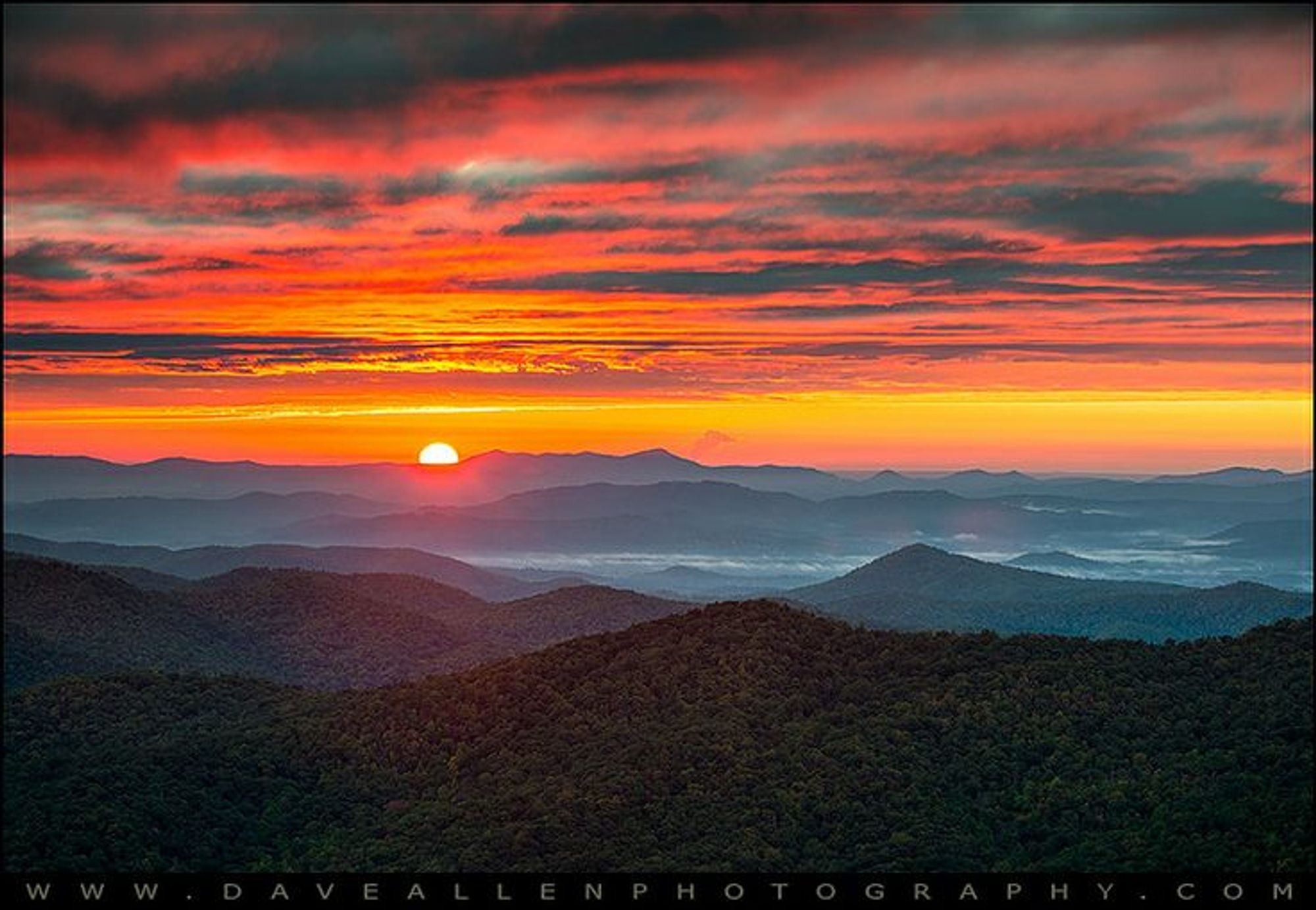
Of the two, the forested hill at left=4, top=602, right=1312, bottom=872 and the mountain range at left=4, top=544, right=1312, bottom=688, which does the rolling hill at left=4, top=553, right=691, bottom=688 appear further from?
the forested hill at left=4, top=602, right=1312, bottom=872

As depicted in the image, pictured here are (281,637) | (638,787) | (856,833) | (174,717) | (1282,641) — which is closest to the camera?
(856,833)

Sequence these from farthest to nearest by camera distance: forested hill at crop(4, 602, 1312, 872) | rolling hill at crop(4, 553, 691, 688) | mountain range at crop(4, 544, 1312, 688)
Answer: rolling hill at crop(4, 553, 691, 688)
mountain range at crop(4, 544, 1312, 688)
forested hill at crop(4, 602, 1312, 872)

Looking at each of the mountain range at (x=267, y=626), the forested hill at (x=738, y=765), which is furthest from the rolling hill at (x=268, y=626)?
the forested hill at (x=738, y=765)

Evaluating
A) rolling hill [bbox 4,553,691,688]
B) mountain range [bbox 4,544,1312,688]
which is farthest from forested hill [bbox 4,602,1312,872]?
rolling hill [bbox 4,553,691,688]

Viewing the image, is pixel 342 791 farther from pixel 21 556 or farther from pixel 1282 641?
pixel 21 556

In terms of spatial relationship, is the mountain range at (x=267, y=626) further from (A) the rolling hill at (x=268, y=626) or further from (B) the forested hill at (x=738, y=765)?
(B) the forested hill at (x=738, y=765)

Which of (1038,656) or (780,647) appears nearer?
(1038,656)

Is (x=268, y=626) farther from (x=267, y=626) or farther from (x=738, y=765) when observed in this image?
(x=738, y=765)

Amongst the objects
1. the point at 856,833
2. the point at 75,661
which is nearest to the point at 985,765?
the point at 856,833
